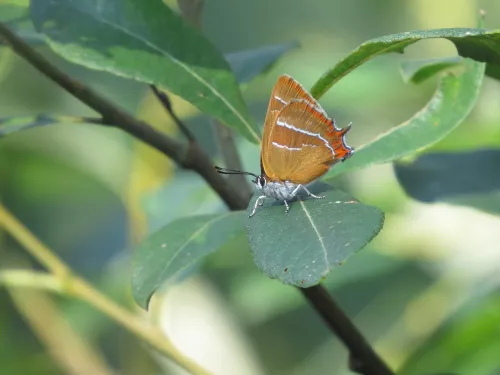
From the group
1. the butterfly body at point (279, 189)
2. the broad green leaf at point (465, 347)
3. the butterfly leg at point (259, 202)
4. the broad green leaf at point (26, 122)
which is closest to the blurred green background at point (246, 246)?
the broad green leaf at point (465, 347)

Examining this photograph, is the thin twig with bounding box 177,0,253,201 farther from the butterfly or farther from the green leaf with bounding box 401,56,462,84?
the green leaf with bounding box 401,56,462,84

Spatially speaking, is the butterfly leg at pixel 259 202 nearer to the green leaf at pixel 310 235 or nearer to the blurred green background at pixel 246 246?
the green leaf at pixel 310 235

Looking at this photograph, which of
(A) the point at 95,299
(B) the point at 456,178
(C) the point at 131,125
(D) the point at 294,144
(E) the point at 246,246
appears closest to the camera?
(C) the point at 131,125

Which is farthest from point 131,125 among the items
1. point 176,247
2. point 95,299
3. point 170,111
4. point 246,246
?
point 246,246

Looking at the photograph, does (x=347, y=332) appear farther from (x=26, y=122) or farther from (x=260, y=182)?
(x=26, y=122)

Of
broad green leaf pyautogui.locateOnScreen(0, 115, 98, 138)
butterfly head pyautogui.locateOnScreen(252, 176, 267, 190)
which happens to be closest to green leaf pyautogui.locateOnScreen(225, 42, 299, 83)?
butterfly head pyautogui.locateOnScreen(252, 176, 267, 190)

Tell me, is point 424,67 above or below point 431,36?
below

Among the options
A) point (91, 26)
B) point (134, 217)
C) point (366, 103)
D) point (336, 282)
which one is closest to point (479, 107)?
point (366, 103)
